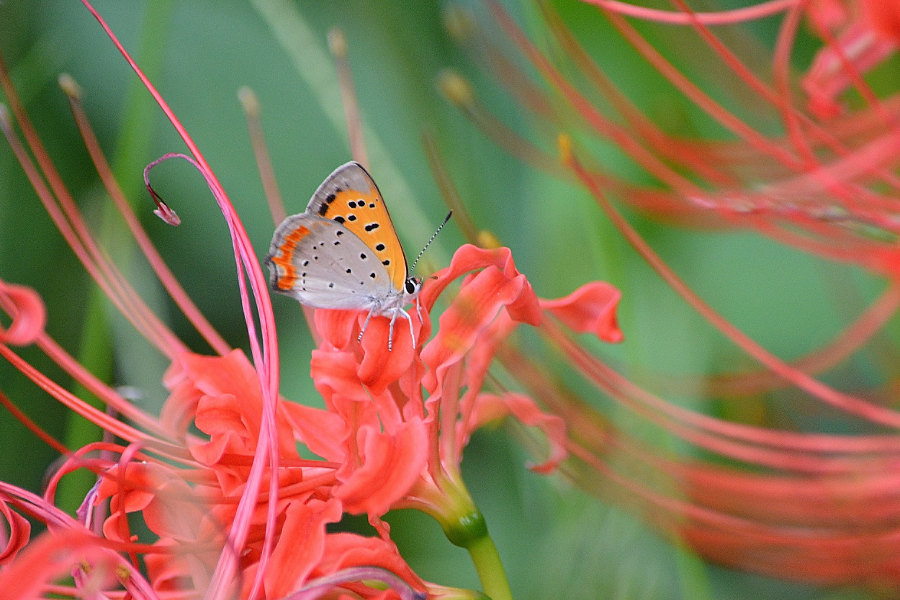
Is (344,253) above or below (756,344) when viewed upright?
above

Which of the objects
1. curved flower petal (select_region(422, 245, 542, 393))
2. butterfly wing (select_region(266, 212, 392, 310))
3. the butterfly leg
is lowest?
curved flower petal (select_region(422, 245, 542, 393))

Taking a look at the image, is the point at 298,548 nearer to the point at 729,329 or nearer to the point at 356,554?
the point at 356,554

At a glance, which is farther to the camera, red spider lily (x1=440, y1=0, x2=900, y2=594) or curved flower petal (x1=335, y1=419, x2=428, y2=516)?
red spider lily (x1=440, y1=0, x2=900, y2=594)

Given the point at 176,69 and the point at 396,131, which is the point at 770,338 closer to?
the point at 396,131

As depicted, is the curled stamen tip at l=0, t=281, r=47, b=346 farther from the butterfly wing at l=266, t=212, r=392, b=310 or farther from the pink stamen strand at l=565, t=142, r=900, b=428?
the pink stamen strand at l=565, t=142, r=900, b=428

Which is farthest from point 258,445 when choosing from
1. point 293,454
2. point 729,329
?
point 729,329

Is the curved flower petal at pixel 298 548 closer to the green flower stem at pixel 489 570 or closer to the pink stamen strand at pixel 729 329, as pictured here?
the green flower stem at pixel 489 570

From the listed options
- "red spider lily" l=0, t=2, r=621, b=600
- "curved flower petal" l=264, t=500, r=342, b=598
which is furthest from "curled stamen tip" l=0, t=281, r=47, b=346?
"curved flower petal" l=264, t=500, r=342, b=598
